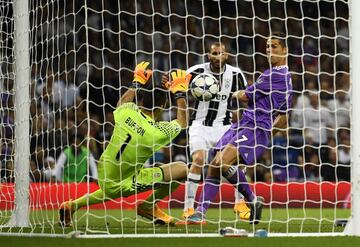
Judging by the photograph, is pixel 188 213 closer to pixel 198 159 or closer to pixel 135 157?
pixel 135 157

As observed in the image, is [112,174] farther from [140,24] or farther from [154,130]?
[140,24]

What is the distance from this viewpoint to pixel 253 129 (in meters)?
9.31

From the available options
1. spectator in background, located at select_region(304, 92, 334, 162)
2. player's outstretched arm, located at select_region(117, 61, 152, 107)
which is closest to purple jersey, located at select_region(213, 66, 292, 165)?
player's outstretched arm, located at select_region(117, 61, 152, 107)

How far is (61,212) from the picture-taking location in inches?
354

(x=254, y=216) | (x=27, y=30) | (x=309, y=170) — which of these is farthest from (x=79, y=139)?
(x=254, y=216)

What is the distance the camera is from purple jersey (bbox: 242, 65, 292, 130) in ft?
29.8

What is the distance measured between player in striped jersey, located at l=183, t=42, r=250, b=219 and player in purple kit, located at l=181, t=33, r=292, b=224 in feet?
1.49

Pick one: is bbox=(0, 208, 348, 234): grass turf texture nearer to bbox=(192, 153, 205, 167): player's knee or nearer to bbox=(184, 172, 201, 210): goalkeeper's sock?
bbox=(184, 172, 201, 210): goalkeeper's sock

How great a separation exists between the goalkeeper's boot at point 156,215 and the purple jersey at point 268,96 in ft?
3.71

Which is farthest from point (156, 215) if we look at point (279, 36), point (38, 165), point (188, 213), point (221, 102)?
point (38, 165)

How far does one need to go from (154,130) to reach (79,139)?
6.65 m

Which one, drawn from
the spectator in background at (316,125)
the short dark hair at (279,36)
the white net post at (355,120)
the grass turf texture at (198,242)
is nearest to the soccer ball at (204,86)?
the short dark hair at (279,36)

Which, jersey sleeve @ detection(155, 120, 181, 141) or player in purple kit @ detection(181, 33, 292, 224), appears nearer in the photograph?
player in purple kit @ detection(181, 33, 292, 224)

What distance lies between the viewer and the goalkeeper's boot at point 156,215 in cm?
926
